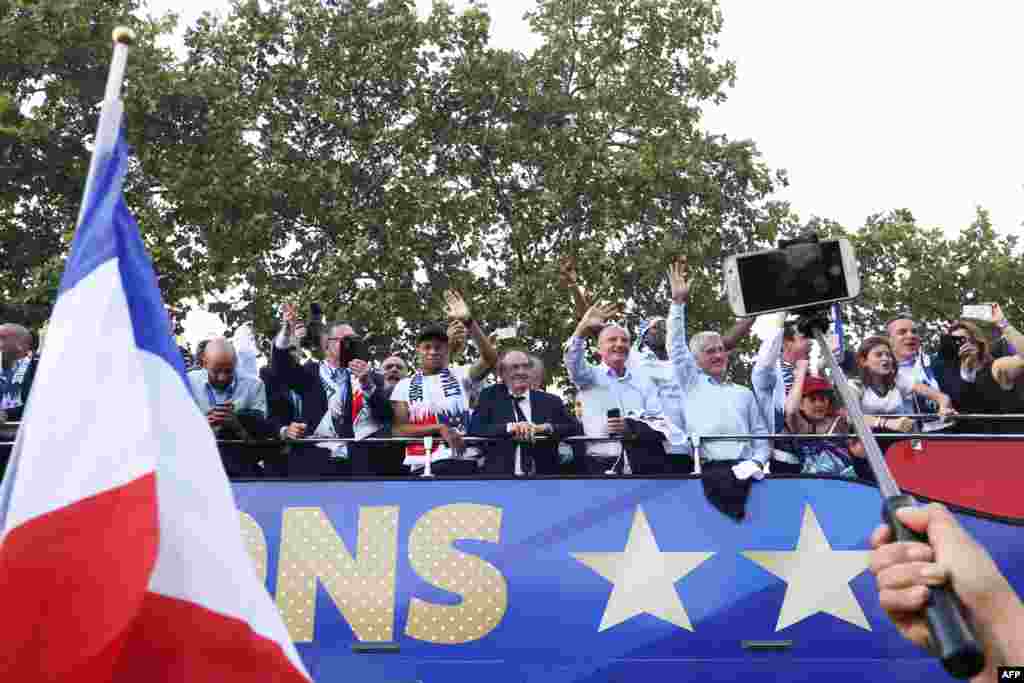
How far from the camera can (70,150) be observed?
22516mm

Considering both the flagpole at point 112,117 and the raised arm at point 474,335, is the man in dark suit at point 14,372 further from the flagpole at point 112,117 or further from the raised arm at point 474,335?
the flagpole at point 112,117

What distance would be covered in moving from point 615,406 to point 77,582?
5402mm

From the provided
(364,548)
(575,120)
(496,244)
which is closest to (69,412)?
(364,548)

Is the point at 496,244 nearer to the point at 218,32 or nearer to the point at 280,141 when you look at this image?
the point at 280,141

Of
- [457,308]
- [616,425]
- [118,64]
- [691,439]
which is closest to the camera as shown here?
[118,64]

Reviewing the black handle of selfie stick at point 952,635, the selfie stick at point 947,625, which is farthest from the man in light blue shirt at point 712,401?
the black handle of selfie stick at point 952,635

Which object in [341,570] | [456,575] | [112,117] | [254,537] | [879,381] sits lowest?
[456,575]

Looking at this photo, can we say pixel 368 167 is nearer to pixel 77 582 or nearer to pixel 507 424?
pixel 507 424

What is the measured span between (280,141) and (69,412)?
20833 mm

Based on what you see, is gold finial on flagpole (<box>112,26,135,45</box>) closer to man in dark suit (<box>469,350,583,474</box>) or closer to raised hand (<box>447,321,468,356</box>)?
man in dark suit (<box>469,350,583,474</box>)

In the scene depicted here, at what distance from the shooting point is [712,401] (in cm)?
771

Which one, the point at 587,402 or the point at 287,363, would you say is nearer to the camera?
the point at 587,402

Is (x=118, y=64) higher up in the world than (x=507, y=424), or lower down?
higher up

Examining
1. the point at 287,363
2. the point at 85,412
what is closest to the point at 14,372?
the point at 287,363
